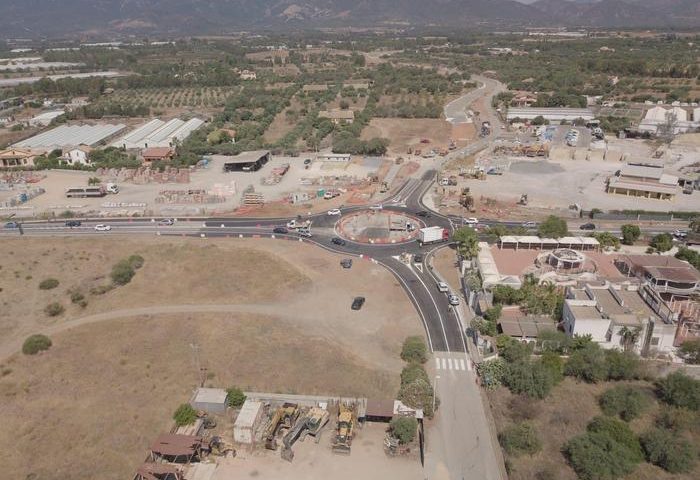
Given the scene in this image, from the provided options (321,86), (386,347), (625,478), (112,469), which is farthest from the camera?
(321,86)

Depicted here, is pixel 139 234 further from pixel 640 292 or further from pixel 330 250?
pixel 640 292

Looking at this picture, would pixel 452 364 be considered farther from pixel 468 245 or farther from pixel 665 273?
pixel 665 273

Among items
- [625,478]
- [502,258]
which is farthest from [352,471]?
[502,258]

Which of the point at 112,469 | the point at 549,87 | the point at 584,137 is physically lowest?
the point at 112,469

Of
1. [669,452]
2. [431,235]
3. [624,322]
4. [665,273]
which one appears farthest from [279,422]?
[665,273]

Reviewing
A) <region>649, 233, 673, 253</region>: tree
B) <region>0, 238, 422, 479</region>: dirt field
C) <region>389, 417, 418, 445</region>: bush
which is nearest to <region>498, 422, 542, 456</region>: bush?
<region>389, 417, 418, 445</region>: bush

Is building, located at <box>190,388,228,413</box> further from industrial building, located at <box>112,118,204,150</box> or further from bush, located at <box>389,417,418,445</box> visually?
industrial building, located at <box>112,118,204,150</box>
